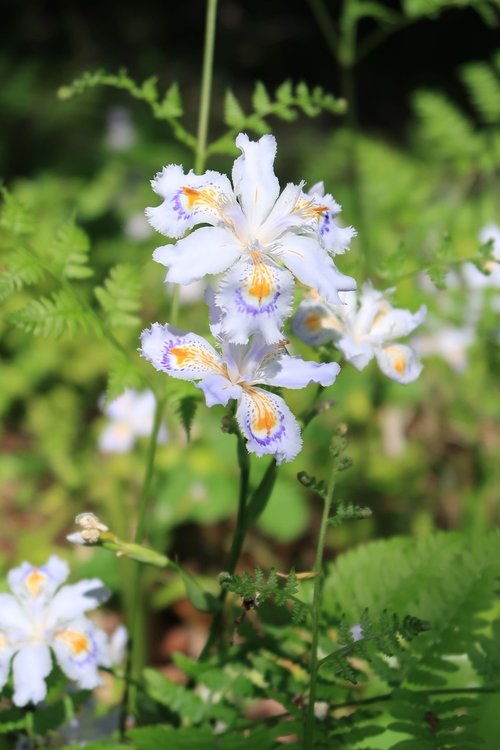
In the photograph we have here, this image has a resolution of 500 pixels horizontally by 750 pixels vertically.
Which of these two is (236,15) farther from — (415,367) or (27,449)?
(415,367)

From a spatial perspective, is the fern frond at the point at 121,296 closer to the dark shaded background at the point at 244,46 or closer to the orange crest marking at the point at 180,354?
the orange crest marking at the point at 180,354

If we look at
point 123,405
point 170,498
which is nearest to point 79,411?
point 123,405

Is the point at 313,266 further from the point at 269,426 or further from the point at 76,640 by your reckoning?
the point at 76,640

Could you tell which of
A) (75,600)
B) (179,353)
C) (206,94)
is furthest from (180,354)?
(206,94)

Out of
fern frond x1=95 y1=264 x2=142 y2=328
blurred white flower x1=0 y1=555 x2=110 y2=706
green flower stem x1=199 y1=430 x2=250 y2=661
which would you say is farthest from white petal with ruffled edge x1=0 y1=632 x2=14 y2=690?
fern frond x1=95 y1=264 x2=142 y2=328

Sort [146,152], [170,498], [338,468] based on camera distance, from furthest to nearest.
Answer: [146,152] < [170,498] < [338,468]

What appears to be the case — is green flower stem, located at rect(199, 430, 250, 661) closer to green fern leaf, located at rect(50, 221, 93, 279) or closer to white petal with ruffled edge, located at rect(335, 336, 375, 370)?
white petal with ruffled edge, located at rect(335, 336, 375, 370)

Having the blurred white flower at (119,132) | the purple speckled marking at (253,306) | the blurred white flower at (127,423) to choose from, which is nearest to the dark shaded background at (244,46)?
the blurred white flower at (119,132)
